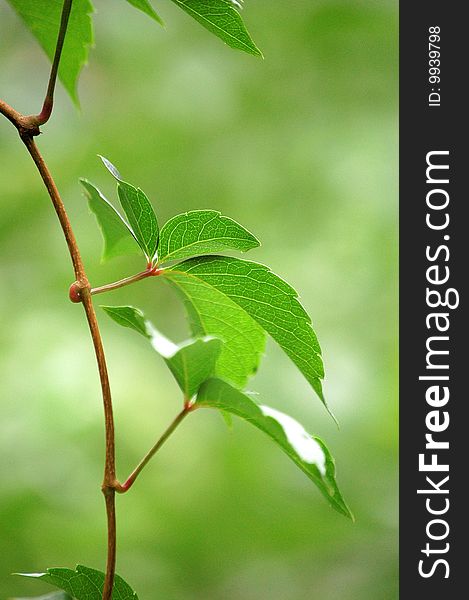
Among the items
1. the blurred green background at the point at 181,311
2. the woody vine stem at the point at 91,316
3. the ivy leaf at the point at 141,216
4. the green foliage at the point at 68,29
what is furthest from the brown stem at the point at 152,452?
the blurred green background at the point at 181,311

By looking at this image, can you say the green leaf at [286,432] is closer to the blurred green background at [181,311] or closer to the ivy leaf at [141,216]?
the ivy leaf at [141,216]

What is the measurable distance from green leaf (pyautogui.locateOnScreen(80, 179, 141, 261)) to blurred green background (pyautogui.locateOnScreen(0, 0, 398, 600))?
0.68 metres

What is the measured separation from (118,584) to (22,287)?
87 centimetres

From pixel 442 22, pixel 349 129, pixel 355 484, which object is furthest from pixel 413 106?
pixel 355 484

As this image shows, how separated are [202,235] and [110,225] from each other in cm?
5

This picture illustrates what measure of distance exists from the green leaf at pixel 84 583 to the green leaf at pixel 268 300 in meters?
0.13

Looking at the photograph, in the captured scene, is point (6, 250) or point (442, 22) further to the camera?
point (6, 250)

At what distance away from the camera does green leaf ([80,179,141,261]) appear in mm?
397

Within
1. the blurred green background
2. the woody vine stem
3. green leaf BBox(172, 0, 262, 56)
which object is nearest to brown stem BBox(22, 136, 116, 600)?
the woody vine stem

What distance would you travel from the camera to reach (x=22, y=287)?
1211 mm

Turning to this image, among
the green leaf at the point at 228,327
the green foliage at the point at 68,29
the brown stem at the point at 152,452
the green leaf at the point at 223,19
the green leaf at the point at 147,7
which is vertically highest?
the green foliage at the point at 68,29

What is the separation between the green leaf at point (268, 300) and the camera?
15.6 inches

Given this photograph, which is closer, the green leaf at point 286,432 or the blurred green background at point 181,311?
the green leaf at point 286,432

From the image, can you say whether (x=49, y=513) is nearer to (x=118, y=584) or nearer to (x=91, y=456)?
(x=91, y=456)
